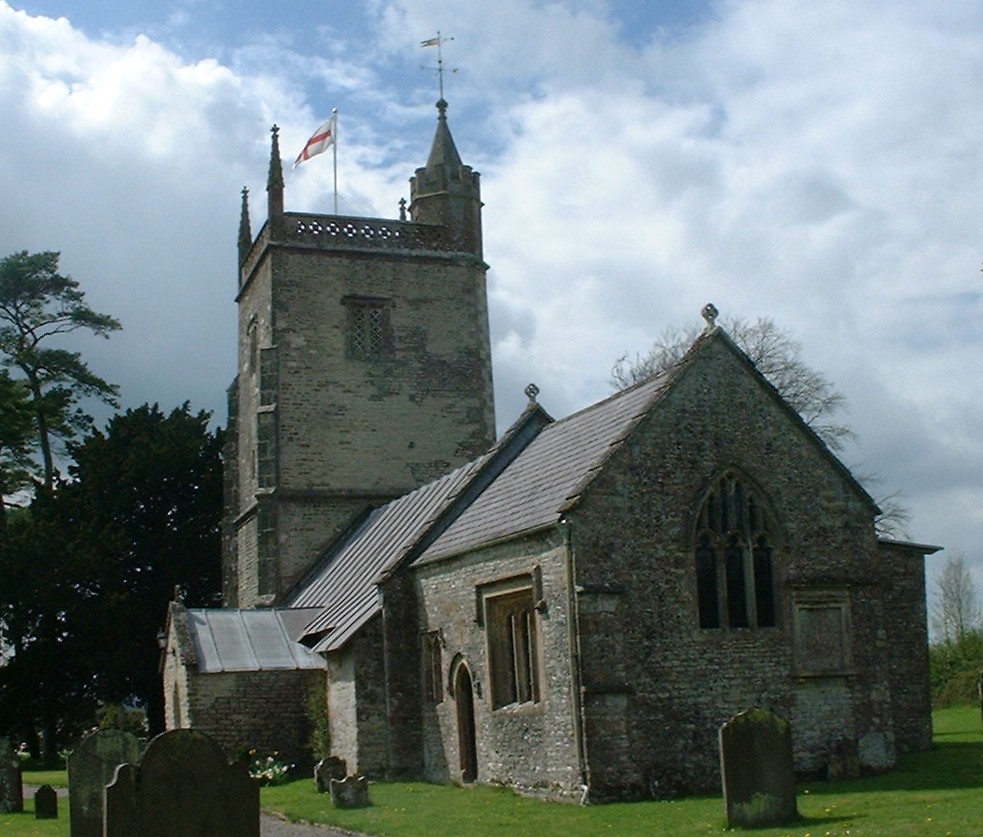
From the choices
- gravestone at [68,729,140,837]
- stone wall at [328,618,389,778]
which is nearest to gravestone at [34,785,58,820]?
gravestone at [68,729,140,837]

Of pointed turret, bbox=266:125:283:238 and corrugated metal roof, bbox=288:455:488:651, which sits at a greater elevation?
pointed turret, bbox=266:125:283:238

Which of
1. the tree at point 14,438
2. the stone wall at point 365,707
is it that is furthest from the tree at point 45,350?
the stone wall at point 365,707

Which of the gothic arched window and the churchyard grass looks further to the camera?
the gothic arched window

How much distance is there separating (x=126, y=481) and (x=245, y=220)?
8841 mm

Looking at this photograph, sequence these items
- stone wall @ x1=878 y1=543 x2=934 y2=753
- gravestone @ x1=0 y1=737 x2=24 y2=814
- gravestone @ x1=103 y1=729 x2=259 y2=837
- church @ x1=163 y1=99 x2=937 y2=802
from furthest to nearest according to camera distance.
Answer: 1. stone wall @ x1=878 y1=543 x2=934 y2=753
2. gravestone @ x1=0 y1=737 x2=24 y2=814
3. church @ x1=163 y1=99 x2=937 y2=802
4. gravestone @ x1=103 y1=729 x2=259 y2=837

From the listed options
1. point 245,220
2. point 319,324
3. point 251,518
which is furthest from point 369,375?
point 245,220

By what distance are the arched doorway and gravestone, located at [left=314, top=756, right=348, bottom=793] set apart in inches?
73.2

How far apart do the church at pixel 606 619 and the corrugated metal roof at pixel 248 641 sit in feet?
0.20

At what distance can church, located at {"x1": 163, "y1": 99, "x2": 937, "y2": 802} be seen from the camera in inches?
706

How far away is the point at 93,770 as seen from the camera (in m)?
16.7

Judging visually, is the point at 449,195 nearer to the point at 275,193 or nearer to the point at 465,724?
the point at 275,193

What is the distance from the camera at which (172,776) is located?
33.6 feet

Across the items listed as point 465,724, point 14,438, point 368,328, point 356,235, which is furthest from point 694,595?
point 14,438

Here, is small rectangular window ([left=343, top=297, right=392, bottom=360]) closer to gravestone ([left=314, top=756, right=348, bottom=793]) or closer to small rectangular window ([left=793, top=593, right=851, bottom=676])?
gravestone ([left=314, top=756, right=348, bottom=793])
